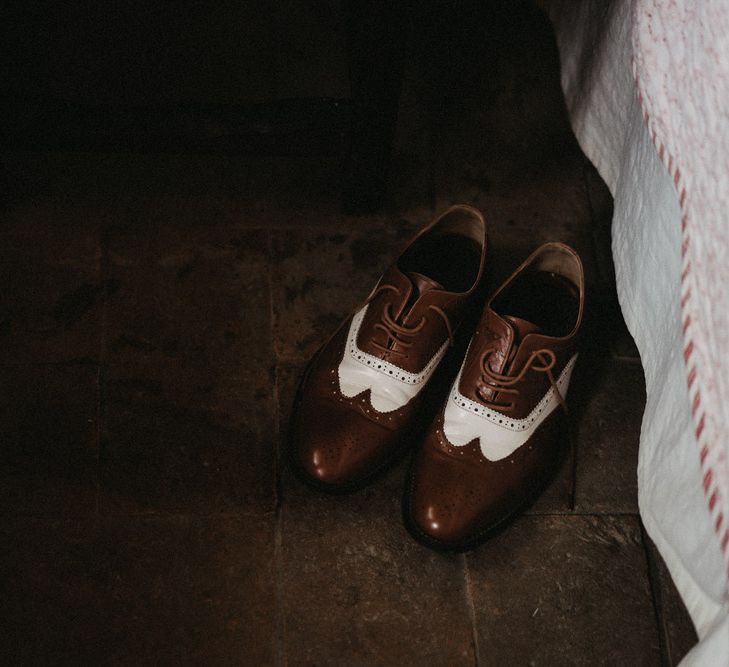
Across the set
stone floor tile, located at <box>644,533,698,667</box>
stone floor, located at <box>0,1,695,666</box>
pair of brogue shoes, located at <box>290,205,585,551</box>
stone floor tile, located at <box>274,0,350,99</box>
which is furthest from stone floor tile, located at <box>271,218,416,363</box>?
stone floor tile, located at <box>644,533,698,667</box>

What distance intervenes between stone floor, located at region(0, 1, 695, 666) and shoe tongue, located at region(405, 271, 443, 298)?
0.65ft

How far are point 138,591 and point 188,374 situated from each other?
0.29m

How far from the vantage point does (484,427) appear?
96 cm

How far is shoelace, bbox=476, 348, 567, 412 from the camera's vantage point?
3.09ft

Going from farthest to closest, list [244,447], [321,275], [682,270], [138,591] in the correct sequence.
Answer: [321,275], [244,447], [138,591], [682,270]

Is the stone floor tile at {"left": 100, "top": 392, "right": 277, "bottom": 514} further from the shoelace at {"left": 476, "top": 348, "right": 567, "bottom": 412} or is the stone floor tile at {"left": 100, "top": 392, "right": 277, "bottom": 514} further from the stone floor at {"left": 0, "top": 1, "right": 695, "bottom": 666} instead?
the shoelace at {"left": 476, "top": 348, "right": 567, "bottom": 412}

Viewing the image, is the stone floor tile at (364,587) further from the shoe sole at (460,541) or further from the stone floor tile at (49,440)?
the stone floor tile at (49,440)

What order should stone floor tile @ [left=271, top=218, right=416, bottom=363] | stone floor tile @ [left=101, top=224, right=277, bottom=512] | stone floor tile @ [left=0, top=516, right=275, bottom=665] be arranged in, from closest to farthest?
stone floor tile @ [left=0, top=516, right=275, bottom=665]
stone floor tile @ [left=101, top=224, right=277, bottom=512]
stone floor tile @ [left=271, top=218, right=416, bottom=363]

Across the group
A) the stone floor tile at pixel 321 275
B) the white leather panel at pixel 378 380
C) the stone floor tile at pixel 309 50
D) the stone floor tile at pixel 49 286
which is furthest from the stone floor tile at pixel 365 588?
the stone floor tile at pixel 309 50

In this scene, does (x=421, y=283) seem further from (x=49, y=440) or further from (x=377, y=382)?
(x=49, y=440)

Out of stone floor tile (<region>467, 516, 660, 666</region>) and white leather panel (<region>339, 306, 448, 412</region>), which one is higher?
white leather panel (<region>339, 306, 448, 412</region>)

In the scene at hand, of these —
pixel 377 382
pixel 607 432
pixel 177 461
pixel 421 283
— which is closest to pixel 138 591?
pixel 177 461

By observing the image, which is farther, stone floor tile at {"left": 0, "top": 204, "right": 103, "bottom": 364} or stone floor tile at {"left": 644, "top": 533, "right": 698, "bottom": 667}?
stone floor tile at {"left": 0, "top": 204, "right": 103, "bottom": 364}

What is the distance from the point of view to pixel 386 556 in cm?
98
